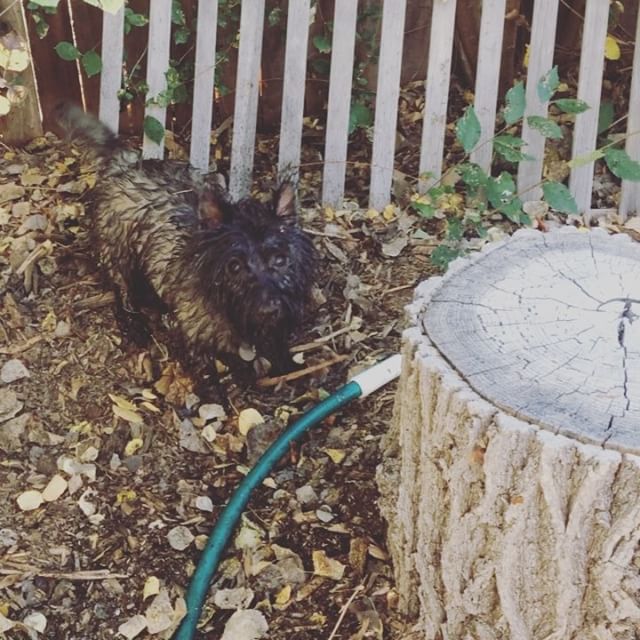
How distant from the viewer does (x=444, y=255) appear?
12.7 feet

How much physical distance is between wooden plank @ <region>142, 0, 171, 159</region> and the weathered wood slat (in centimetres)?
152

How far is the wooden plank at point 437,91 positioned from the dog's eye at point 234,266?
3.99ft

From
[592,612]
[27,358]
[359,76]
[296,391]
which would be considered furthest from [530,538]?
[359,76]

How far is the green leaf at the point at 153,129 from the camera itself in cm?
416

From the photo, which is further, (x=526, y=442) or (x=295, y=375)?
(x=295, y=375)

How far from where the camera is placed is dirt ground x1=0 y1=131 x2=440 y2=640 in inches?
116

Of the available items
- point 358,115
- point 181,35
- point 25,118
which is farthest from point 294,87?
point 25,118

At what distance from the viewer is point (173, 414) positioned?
3.60 meters

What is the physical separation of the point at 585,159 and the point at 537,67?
46cm

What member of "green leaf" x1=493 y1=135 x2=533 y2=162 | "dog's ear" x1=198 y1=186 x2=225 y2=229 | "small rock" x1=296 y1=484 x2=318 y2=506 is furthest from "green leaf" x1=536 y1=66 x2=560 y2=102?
"small rock" x1=296 y1=484 x2=318 y2=506

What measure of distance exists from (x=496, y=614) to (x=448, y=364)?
0.65 m

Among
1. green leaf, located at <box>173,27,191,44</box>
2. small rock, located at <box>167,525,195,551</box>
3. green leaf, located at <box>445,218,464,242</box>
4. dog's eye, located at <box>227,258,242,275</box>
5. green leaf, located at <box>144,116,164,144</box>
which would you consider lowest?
small rock, located at <box>167,525,195,551</box>

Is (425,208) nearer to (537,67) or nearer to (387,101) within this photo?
(387,101)

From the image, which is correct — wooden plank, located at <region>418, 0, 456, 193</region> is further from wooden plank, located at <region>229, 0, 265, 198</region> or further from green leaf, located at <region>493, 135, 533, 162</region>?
wooden plank, located at <region>229, 0, 265, 198</region>
